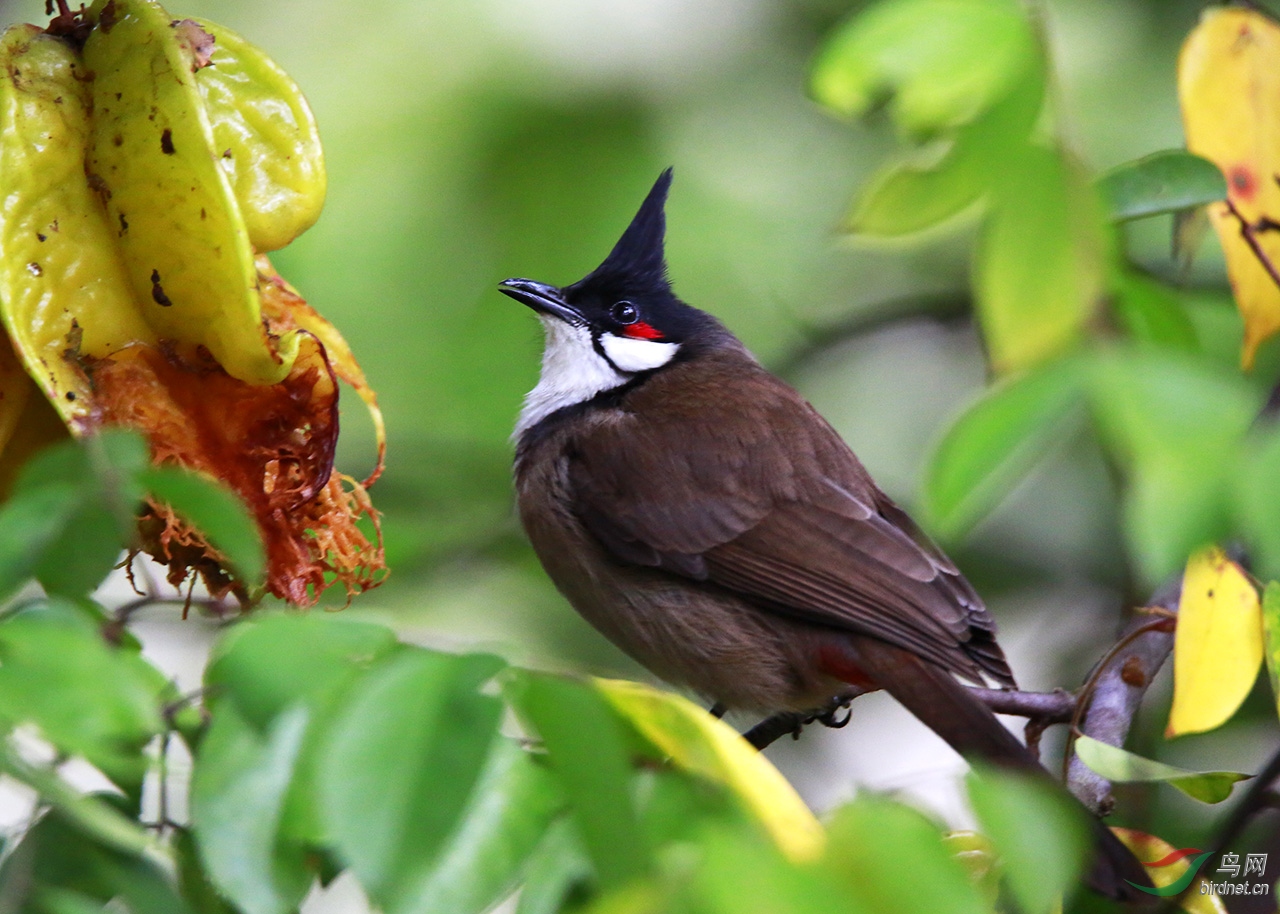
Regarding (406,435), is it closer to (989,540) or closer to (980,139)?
(989,540)

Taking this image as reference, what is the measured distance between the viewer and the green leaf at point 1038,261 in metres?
1.38

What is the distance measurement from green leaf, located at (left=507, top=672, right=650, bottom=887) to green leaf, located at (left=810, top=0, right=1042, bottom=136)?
2.70ft

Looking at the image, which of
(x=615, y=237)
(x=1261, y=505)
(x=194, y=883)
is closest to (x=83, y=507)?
(x=194, y=883)

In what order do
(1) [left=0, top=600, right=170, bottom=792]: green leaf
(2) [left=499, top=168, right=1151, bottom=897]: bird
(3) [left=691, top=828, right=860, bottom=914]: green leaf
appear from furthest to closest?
(2) [left=499, top=168, right=1151, bottom=897]: bird → (1) [left=0, top=600, right=170, bottom=792]: green leaf → (3) [left=691, top=828, right=860, bottom=914]: green leaf

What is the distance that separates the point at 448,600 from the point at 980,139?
11.1 feet

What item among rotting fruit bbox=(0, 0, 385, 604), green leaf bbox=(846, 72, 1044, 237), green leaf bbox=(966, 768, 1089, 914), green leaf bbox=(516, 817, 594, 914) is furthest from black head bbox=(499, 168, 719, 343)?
green leaf bbox=(966, 768, 1089, 914)

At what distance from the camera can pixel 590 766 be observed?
1248 mm

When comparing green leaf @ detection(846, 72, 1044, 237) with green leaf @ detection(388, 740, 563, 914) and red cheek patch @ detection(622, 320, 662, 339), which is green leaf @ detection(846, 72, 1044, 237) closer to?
green leaf @ detection(388, 740, 563, 914)

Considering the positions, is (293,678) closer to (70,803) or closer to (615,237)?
(70,803)

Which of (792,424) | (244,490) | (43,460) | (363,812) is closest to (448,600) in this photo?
(792,424)

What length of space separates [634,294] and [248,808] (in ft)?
9.15

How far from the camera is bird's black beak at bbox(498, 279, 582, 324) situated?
3.71 meters

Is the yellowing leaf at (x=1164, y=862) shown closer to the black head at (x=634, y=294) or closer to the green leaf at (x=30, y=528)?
the green leaf at (x=30, y=528)

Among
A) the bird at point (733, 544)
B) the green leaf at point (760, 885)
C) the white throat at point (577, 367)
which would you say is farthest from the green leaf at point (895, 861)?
the white throat at point (577, 367)
